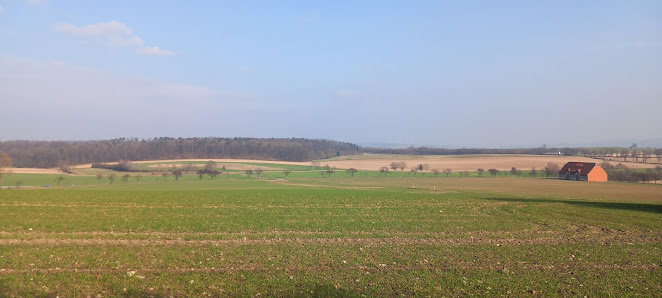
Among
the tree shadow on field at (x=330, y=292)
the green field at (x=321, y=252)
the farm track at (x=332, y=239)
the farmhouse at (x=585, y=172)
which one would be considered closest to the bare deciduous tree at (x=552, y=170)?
the farmhouse at (x=585, y=172)

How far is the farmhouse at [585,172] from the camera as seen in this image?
9012 cm

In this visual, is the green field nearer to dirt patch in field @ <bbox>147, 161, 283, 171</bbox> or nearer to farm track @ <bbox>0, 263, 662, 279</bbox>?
farm track @ <bbox>0, 263, 662, 279</bbox>

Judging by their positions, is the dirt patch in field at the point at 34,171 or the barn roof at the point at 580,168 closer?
the barn roof at the point at 580,168

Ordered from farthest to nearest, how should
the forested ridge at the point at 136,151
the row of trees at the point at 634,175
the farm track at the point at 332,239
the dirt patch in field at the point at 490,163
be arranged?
the dirt patch in field at the point at 490,163
the forested ridge at the point at 136,151
the row of trees at the point at 634,175
the farm track at the point at 332,239

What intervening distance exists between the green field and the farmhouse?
231ft

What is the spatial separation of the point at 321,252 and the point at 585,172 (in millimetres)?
92232

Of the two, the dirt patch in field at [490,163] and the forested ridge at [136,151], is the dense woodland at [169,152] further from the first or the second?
the dirt patch in field at [490,163]

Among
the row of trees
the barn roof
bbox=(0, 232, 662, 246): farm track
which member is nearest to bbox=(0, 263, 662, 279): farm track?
bbox=(0, 232, 662, 246): farm track

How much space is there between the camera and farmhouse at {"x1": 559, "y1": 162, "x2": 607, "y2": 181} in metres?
90.1

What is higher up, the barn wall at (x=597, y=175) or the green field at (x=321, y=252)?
A: the green field at (x=321, y=252)

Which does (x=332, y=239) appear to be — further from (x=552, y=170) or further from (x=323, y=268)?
(x=552, y=170)

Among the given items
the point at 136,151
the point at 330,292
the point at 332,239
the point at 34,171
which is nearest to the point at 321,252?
the point at 332,239

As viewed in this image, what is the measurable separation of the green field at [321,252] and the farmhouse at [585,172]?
70.4 metres

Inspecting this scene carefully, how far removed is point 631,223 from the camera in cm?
2447
